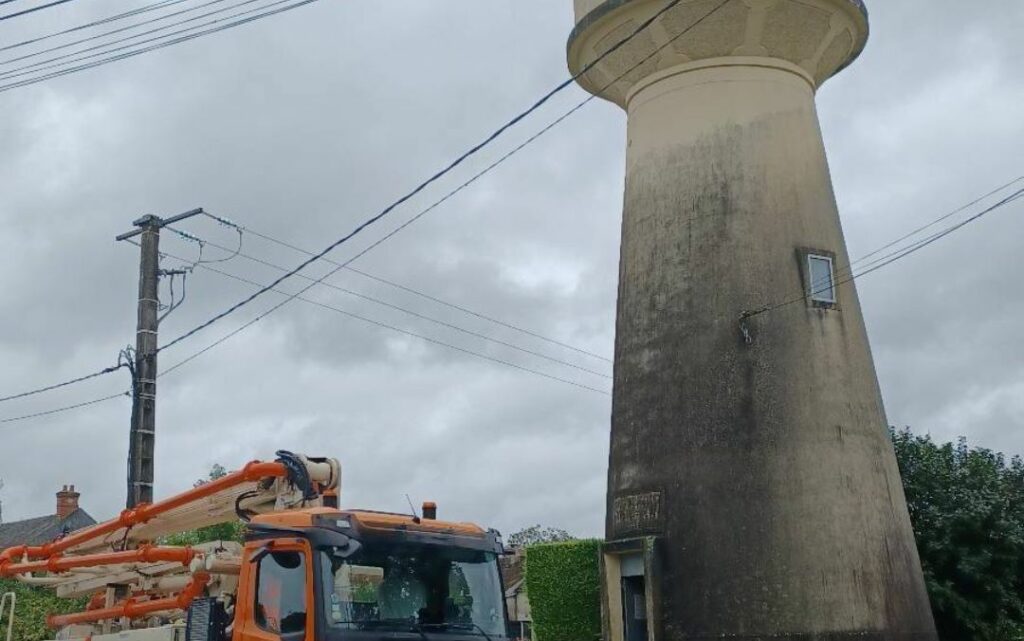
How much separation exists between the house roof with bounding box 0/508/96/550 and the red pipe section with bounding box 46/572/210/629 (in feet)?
142

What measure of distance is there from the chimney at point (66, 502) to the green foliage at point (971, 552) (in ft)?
132

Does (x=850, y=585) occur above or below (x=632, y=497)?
below

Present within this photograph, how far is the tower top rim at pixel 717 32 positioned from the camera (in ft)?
58.4

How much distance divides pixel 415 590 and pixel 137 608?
3.88 m

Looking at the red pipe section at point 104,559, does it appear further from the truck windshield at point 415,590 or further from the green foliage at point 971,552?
the green foliage at point 971,552

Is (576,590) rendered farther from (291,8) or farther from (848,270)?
(291,8)

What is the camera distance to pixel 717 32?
18.0 meters

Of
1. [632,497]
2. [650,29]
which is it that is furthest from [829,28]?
[632,497]

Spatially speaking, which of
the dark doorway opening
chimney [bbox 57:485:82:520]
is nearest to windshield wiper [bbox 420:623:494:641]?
the dark doorway opening

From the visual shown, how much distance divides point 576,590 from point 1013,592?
8.37 metres

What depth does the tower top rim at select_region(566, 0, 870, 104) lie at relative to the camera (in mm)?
17812

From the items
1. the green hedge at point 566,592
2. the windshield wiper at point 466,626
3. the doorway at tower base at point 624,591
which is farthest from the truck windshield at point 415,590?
the green hedge at point 566,592

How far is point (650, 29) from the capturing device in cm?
1825

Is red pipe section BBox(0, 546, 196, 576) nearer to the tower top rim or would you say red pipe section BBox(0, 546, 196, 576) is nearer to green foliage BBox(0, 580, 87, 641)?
green foliage BBox(0, 580, 87, 641)
